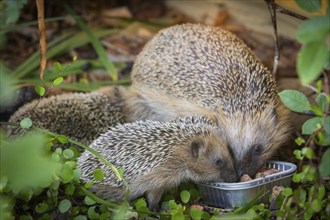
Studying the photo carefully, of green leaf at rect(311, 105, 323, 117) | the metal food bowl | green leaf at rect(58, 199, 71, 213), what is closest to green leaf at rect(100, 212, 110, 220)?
green leaf at rect(58, 199, 71, 213)

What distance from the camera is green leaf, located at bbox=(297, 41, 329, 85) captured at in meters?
2.16

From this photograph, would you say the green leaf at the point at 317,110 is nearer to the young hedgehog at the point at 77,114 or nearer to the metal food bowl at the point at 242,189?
the metal food bowl at the point at 242,189

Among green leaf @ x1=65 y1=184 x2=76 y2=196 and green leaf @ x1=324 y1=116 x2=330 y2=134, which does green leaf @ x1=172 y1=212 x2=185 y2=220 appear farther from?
green leaf @ x1=324 y1=116 x2=330 y2=134

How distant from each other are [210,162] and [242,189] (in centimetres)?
39

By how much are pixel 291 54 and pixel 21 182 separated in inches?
A: 216

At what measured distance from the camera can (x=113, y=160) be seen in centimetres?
418

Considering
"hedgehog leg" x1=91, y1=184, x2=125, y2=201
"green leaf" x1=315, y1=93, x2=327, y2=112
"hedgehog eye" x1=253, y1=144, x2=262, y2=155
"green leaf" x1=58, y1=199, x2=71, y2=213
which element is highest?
"green leaf" x1=315, y1=93, x2=327, y2=112

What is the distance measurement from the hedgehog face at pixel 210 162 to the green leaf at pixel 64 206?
117 cm

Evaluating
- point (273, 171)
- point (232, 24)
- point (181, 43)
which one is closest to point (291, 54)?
point (232, 24)

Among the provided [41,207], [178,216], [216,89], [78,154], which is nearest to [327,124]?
[178,216]

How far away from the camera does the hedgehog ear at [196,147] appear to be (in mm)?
4336

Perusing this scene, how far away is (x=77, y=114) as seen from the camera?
4914mm

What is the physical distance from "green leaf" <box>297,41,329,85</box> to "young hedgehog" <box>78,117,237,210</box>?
2147 millimetres

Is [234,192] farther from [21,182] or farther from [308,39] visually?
[21,182]
